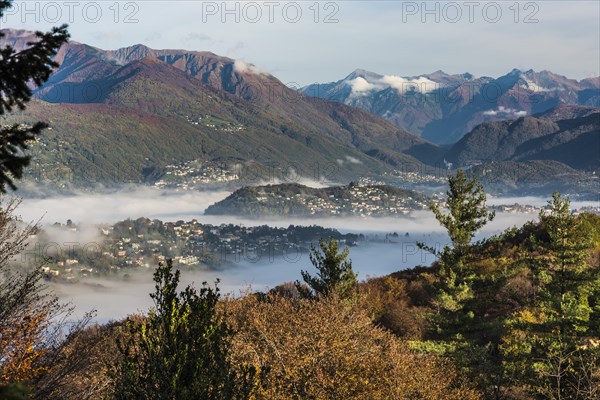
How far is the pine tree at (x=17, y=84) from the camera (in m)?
7.89

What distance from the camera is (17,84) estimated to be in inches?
319

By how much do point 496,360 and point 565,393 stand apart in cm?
829

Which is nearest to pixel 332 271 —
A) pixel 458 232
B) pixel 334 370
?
pixel 458 232

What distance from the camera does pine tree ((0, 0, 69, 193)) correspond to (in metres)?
7.89

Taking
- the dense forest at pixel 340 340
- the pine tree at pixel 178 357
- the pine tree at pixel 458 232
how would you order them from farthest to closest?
the pine tree at pixel 458 232 < the dense forest at pixel 340 340 < the pine tree at pixel 178 357

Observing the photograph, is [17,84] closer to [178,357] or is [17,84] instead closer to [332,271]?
[178,357]

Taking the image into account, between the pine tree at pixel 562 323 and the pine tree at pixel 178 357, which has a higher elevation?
the pine tree at pixel 178 357

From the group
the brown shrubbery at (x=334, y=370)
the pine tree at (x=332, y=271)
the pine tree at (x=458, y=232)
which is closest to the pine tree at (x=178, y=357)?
the brown shrubbery at (x=334, y=370)

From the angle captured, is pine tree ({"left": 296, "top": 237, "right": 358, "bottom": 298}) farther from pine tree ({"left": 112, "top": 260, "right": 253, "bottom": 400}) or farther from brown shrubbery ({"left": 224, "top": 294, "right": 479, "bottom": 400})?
pine tree ({"left": 112, "top": 260, "right": 253, "bottom": 400})

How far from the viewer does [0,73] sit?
26.1 ft

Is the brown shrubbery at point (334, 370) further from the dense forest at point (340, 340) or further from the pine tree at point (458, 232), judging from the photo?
the pine tree at point (458, 232)

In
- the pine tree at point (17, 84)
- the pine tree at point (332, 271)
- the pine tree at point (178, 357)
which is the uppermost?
the pine tree at point (17, 84)

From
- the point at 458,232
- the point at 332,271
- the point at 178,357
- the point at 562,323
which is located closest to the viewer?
the point at 178,357

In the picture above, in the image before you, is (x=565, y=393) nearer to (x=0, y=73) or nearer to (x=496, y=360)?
(x=496, y=360)
